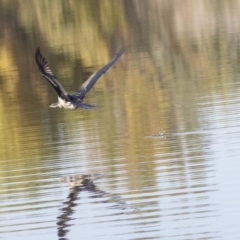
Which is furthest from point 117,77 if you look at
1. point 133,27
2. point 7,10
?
point 7,10

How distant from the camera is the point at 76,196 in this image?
56.2 ft

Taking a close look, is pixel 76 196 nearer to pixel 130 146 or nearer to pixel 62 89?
pixel 62 89

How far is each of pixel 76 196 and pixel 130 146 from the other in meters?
3.97

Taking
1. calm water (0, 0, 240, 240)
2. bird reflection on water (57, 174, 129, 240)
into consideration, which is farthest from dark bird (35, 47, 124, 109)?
bird reflection on water (57, 174, 129, 240)

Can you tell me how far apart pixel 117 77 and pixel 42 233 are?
20.2 m

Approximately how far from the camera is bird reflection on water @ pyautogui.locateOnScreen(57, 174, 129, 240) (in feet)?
50.5

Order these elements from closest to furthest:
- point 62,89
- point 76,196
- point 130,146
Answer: point 76,196
point 62,89
point 130,146

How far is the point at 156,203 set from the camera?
625 inches

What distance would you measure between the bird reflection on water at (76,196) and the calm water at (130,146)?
2 centimetres

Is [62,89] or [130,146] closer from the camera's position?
[62,89]

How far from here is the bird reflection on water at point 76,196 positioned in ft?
50.5

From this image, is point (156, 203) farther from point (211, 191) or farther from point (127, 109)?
point (127, 109)

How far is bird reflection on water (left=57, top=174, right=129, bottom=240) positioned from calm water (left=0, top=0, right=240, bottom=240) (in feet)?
0.05

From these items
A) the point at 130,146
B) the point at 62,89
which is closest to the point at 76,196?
the point at 62,89
